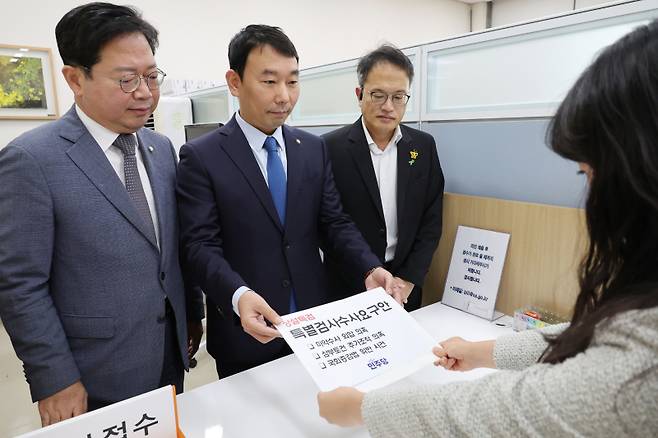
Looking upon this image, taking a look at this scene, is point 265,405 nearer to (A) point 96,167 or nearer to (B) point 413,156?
(A) point 96,167

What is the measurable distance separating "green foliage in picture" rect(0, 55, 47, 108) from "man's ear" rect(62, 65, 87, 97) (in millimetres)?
3574

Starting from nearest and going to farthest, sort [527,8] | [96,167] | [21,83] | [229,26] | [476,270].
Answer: [96,167], [476,270], [21,83], [229,26], [527,8]

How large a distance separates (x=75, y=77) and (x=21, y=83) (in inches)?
143

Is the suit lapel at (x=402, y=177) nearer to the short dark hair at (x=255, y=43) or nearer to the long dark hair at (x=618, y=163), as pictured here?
the short dark hair at (x=255, y=43)

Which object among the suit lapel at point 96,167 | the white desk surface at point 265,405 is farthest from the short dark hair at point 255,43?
the white desk surface at point 265,405

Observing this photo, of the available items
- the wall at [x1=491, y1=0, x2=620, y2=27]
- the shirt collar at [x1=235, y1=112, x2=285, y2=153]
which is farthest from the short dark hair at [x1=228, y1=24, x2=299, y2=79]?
the wall at [x1=491, y1=0, x2=620, y2=27]

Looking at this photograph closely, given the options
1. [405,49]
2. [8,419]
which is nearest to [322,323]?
[405,49]

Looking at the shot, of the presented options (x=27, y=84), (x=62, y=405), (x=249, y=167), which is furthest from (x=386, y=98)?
(x=27, y=84)

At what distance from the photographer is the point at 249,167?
4.22ft

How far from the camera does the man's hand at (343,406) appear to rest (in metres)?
0.77

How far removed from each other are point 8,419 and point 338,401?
233 cm

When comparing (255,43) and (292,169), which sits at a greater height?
(255,43)

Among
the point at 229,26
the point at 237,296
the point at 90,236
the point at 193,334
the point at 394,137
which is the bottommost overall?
the point at 193,334

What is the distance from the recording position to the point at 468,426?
556mm
